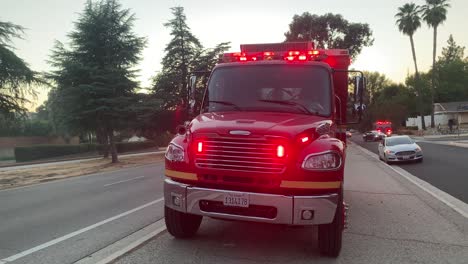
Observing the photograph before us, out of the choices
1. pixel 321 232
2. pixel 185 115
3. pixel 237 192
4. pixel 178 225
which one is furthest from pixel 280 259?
pixel 185 115

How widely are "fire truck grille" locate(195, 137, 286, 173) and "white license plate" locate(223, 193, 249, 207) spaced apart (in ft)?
1.00

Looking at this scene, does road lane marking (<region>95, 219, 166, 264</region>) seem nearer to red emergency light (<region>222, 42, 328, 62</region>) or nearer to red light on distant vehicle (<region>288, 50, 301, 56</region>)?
red emergency light (<region>222, 42, 328, 62</region>)

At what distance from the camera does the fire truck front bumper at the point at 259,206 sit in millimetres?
5262

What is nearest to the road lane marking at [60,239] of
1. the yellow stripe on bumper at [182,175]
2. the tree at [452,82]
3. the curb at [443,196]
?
the yellow stripe on bumper at [182,175]

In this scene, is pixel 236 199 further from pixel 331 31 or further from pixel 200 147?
pixel 331 31

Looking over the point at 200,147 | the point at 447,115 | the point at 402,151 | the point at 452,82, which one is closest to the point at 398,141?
the point at 402,151

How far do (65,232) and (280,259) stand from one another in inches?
149

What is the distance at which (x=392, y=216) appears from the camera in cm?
861

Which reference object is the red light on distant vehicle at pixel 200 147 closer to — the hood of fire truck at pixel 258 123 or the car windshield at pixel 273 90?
the hood of fire truck at pixel 258 123

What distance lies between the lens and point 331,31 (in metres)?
53.5

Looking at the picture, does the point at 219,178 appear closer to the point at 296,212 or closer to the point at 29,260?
the point at 296,212

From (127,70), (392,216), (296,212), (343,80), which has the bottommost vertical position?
(392,216)

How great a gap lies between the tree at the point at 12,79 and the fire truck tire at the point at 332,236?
20.7 metres

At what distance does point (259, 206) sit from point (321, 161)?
88 centimetres
